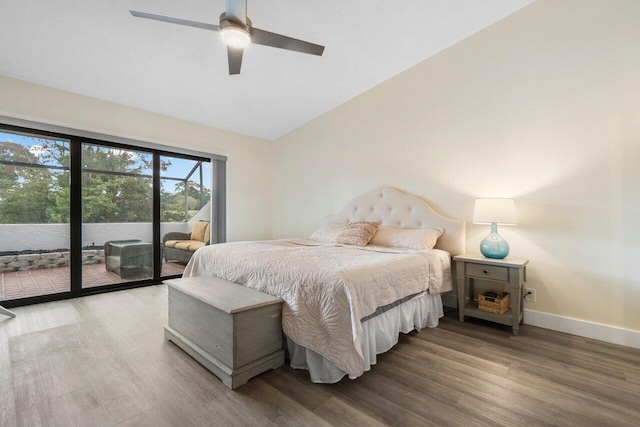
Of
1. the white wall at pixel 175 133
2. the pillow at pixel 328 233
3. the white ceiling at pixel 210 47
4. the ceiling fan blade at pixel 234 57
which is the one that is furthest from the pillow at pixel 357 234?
the white wall at pixel 175 133

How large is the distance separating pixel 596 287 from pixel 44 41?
5281mm

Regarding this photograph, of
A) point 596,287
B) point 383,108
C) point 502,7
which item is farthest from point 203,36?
point 596,287

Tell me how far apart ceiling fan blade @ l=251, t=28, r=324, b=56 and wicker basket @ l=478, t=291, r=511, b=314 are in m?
2.64

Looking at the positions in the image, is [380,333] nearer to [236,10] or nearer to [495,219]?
[495,219]

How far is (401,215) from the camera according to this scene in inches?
137

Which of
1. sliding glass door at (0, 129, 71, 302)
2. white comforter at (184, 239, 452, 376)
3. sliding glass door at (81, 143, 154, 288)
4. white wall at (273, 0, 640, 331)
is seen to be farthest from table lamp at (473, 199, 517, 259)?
sliding glass door at (0, 129, 71, 302)

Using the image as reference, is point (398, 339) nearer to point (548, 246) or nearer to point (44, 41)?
point (548, 246)

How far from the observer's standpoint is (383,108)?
12.4ft

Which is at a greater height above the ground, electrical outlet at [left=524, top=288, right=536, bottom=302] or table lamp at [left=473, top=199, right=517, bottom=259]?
table lamp at [left=473, top=199, right=517, bottom=259]

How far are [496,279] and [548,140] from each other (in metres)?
1.36

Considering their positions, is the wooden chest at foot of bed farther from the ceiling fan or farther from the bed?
the ceiling fan

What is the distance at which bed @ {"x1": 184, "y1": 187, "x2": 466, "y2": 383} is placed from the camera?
5.57ft

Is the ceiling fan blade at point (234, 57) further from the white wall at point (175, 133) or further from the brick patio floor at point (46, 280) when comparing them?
the brick patio floor at point (46, 280)

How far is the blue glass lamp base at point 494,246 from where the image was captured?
8.89 ft
